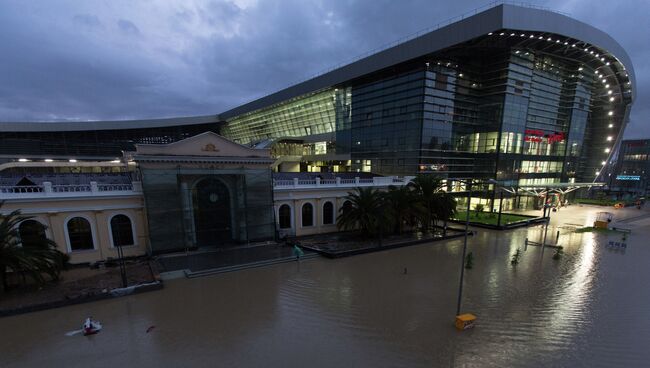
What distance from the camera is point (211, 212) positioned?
2216 cm

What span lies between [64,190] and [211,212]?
9.32 metres

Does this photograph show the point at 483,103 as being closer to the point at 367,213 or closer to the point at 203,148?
the point at 367,213

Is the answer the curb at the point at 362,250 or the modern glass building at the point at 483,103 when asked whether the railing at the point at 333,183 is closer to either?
the curb at the point at 362,250

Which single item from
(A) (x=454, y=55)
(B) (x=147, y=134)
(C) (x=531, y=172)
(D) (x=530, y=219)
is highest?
(A) (x=454, y=55)

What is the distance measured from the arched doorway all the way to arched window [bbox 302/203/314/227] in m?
6.75

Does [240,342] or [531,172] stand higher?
[531,172]

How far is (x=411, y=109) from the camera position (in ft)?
127

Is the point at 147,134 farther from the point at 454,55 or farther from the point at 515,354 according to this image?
the point at 515,354

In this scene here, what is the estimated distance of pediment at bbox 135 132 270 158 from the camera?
63.1 feet

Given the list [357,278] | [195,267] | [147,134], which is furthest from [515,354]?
[147,134]

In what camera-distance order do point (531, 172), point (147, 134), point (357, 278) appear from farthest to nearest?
1. point (147, 134)
2. point (531, 172)
3. point (357, 278)

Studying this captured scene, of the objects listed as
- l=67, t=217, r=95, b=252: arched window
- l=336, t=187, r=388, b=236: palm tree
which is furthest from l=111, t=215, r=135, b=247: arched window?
l=336, t=187, r=388, b=236: palm tree

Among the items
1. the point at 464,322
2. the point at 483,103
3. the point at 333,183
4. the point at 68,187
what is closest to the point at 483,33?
the point at 483,103

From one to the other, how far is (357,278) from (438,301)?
472 centimetres
